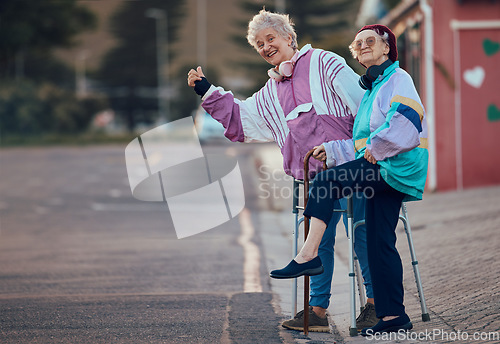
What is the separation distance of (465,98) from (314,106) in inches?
367

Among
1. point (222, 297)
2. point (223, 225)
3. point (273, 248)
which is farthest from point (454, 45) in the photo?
point (222, 297)

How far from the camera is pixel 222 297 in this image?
20.5 ft

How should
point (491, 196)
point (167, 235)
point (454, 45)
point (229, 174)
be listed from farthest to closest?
point (229, 174)
point (454, 45)
point (491, 196)
point (167, 235)

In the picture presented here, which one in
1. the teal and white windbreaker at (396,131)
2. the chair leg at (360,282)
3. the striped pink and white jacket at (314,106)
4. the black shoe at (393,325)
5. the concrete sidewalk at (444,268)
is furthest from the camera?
the chair leg at (360,282)

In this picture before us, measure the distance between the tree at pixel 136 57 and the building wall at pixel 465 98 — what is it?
69668 millimetres

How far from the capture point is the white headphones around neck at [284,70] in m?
5.09

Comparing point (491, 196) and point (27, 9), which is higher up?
point (27, 9)

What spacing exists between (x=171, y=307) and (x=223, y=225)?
221 inches

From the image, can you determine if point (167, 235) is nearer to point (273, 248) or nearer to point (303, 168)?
point (273, 248)

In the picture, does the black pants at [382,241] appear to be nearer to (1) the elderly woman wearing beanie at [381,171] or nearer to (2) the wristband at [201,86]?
(1) the elderly woman wearing beanie at [381,171]

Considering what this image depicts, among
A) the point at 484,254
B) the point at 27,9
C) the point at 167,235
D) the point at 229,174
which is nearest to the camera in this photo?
the point at 484,254

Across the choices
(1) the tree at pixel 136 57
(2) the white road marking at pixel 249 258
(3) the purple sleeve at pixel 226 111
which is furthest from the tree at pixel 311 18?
(3) the purple sleeve at pixel 226 111

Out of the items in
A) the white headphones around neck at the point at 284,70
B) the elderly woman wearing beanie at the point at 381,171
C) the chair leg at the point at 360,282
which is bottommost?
the chair leg at the point at 360,282

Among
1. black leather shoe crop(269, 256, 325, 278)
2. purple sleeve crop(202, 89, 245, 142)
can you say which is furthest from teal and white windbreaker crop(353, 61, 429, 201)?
purple sleeve crop(202, 89, 245, 142)
